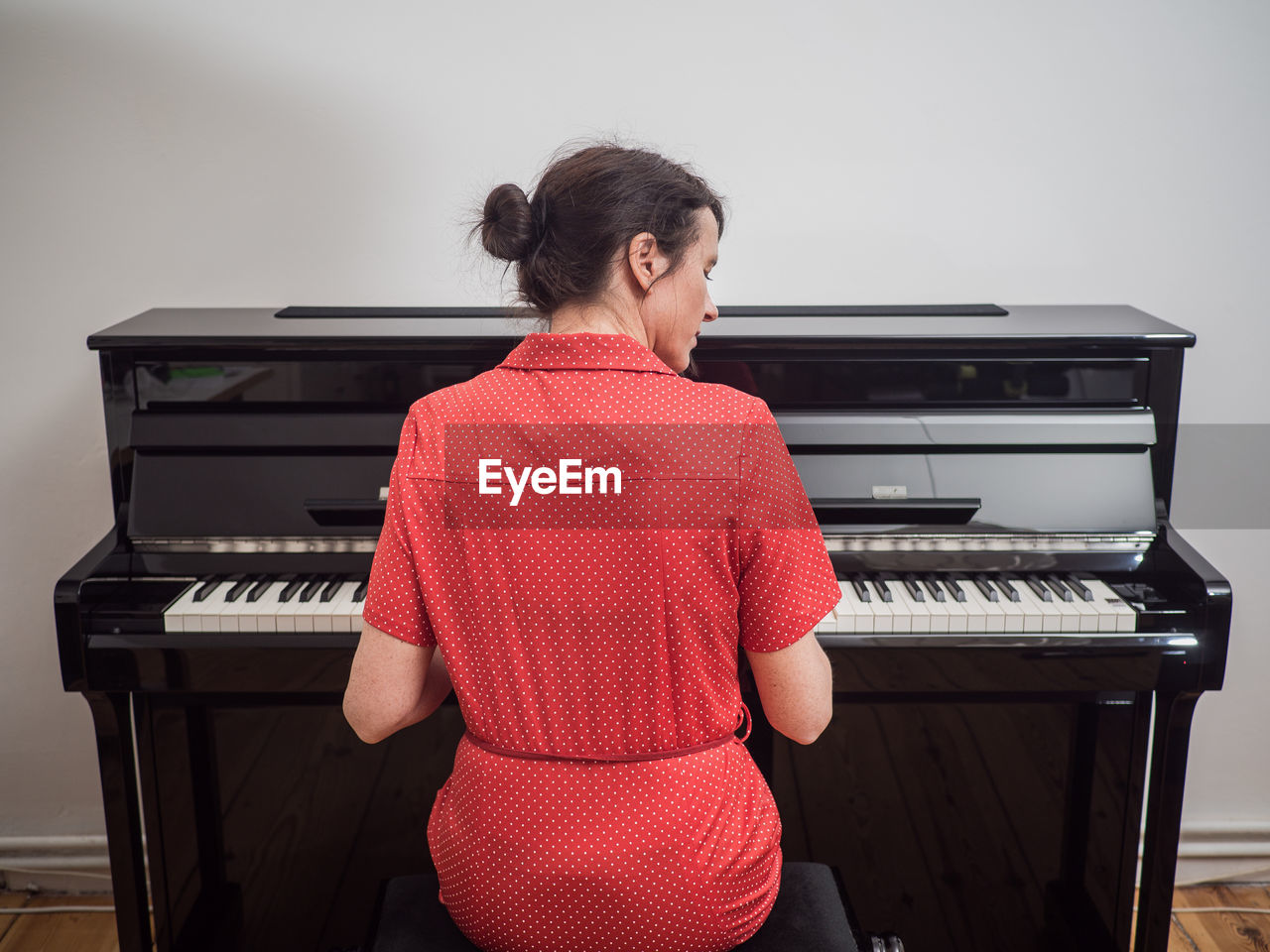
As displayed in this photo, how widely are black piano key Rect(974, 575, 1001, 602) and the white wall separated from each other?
718 mm

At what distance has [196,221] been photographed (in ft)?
6.84

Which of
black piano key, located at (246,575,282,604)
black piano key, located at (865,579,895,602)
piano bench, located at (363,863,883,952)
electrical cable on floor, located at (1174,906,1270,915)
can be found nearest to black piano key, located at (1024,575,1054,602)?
black piano key, located at (865,579,895,602)

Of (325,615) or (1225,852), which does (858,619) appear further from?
(1225,852)

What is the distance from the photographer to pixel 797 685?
3.43 ft

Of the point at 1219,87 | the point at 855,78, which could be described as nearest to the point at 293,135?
the point at 855,78

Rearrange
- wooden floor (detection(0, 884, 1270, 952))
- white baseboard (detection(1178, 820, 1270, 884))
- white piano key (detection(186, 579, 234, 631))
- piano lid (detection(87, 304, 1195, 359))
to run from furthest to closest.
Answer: white baseboard (detection(1178, 820, 1270, 884)) → wooden floor (detection(0, 884, 1270, 952)) → piano lid (detection(87, 304, 1195, 359)) → white piano key (detection(186, 579, 234, 631))

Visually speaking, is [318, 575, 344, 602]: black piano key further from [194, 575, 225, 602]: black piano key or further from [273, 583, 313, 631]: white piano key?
[194, 575, 225, 602]: black piano key

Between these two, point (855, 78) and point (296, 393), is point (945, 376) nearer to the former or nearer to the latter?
point (855, 78)

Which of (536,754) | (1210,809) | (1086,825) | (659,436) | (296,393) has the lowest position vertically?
(1210,809)

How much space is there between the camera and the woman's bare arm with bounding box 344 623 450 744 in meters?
1.04

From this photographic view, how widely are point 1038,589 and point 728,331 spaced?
2.12ft

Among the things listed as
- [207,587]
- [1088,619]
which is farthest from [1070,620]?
[207,587]

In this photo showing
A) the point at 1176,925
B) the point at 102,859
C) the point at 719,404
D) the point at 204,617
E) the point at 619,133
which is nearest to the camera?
the point at 719,404

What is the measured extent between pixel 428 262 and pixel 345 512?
2.17ft
